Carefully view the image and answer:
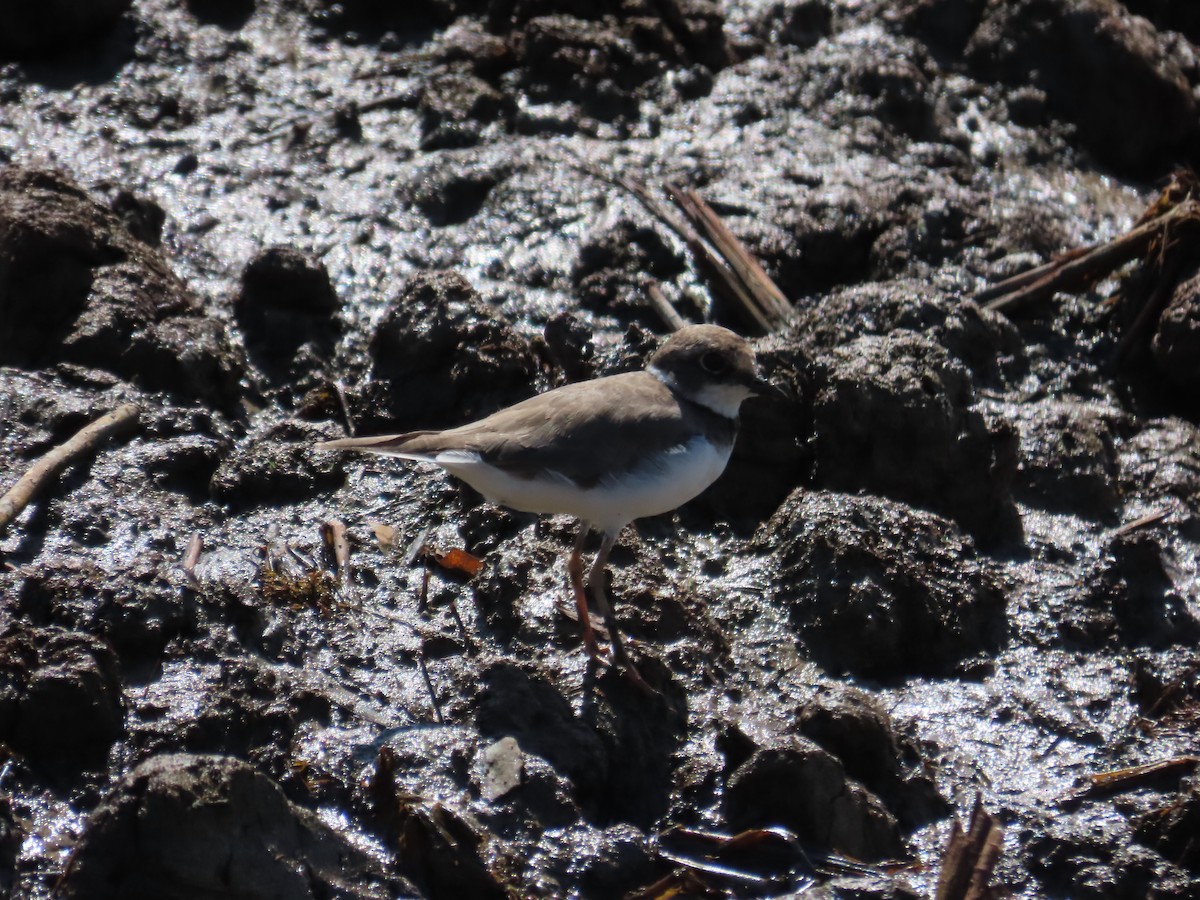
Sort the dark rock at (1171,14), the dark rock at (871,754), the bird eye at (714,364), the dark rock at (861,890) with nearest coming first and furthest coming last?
the dark rock at (861,890)
the dark rock at (871,754)
the bird eye at (714,364)
the dark rock at (1171,14)

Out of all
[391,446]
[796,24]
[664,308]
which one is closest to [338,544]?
[391,446]

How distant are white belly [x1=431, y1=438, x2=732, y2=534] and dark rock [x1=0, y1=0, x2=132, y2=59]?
617cm

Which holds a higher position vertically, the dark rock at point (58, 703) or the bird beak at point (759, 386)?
the bird beak at point (759, 386)

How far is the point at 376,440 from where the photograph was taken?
642cm

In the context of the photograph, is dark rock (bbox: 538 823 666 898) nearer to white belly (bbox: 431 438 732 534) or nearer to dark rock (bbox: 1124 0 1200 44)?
white belly (bbox: 431 438 732 534)

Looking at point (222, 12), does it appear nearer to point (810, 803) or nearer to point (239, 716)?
point (239, 716)

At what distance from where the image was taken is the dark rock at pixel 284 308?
8.36m

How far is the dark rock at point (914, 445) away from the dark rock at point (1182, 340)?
1.58 m

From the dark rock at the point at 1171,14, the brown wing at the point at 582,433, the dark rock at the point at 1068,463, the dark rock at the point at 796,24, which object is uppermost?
the dark rock at the point at 796,24

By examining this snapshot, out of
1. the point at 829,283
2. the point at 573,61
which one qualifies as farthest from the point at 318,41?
the point at 829,283

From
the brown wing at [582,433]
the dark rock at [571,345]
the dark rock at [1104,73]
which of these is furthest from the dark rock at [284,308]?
the dark rock at [1104,73]

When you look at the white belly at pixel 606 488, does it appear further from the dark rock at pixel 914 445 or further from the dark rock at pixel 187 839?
the dark rock at pixel 187 839

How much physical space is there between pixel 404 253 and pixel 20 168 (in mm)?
2341

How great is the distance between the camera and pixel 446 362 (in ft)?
25.6
